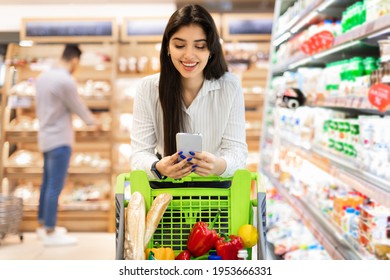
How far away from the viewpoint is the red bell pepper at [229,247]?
66.9 inches

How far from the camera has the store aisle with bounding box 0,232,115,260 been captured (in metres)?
4.46

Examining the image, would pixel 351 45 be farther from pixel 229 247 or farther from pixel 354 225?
pixel 229 247

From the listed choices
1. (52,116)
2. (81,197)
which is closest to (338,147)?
(52,116)

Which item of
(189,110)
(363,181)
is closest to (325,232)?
(363,181)

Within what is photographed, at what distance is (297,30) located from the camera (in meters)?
4.40

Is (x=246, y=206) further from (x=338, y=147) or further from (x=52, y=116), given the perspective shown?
(x=52, y=116)

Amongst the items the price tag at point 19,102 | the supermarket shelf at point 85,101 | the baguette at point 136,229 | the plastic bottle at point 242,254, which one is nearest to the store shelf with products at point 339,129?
the plastic bottle at point 242,254

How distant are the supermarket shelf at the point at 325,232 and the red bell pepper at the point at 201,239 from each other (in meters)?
0.97

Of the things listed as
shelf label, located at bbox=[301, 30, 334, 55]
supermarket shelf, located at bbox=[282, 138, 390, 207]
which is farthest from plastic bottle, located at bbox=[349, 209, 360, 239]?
shelf label, located at bbox=[301, 30, 334, 55]

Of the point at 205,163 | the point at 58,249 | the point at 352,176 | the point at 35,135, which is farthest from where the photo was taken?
the point at 35,135

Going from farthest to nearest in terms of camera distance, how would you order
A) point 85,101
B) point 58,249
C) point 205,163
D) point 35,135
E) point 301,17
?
point 85,101
point 35,135
point 58,249
point 301,17
point 205,163

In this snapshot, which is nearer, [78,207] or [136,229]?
[136,229]

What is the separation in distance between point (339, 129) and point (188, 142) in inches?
57.7

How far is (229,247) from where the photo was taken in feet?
Result: 5.58
